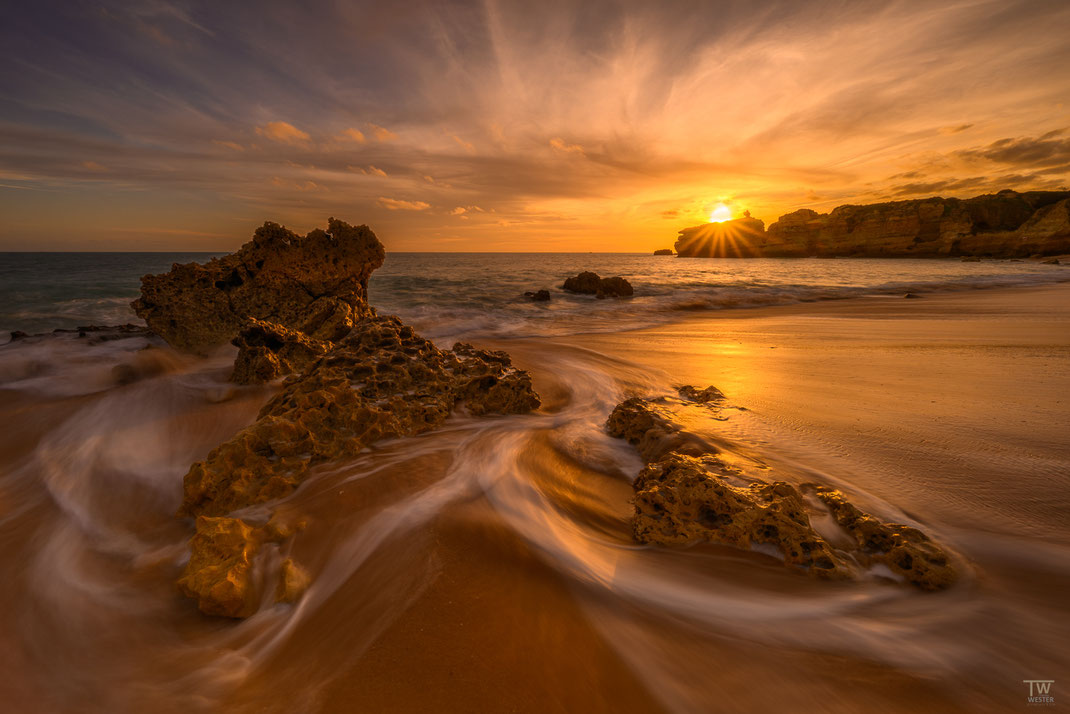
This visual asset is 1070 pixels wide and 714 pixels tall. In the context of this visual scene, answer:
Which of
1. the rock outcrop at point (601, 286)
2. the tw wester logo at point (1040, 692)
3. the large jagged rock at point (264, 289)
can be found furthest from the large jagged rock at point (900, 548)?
the rock outcrop at point (601, 286)

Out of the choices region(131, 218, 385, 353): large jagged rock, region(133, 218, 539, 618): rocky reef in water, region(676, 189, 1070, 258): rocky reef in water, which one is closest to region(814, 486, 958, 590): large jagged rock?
region(133, 218, 539, 618): rocky reef in water

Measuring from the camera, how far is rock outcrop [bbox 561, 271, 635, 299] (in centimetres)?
1933

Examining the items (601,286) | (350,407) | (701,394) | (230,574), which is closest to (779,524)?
(701,394)

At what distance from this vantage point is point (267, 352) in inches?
199

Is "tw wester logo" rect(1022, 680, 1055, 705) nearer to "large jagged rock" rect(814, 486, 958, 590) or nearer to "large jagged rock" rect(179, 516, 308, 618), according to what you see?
"large jagged rock" rect(814, 486, 958, 590)

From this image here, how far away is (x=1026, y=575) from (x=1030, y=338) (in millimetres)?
7282

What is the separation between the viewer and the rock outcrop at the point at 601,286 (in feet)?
63.4

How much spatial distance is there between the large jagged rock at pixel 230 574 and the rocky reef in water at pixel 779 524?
1826mm

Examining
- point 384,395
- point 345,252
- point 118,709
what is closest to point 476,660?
point 118,709

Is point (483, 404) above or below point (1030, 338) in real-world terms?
below

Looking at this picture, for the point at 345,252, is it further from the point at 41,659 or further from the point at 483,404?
the point at 41,659

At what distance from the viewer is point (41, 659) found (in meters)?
1.64

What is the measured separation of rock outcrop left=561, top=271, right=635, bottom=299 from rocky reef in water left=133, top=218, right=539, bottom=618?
13620mm

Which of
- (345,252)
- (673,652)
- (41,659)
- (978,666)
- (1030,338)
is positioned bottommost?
(41,659)
